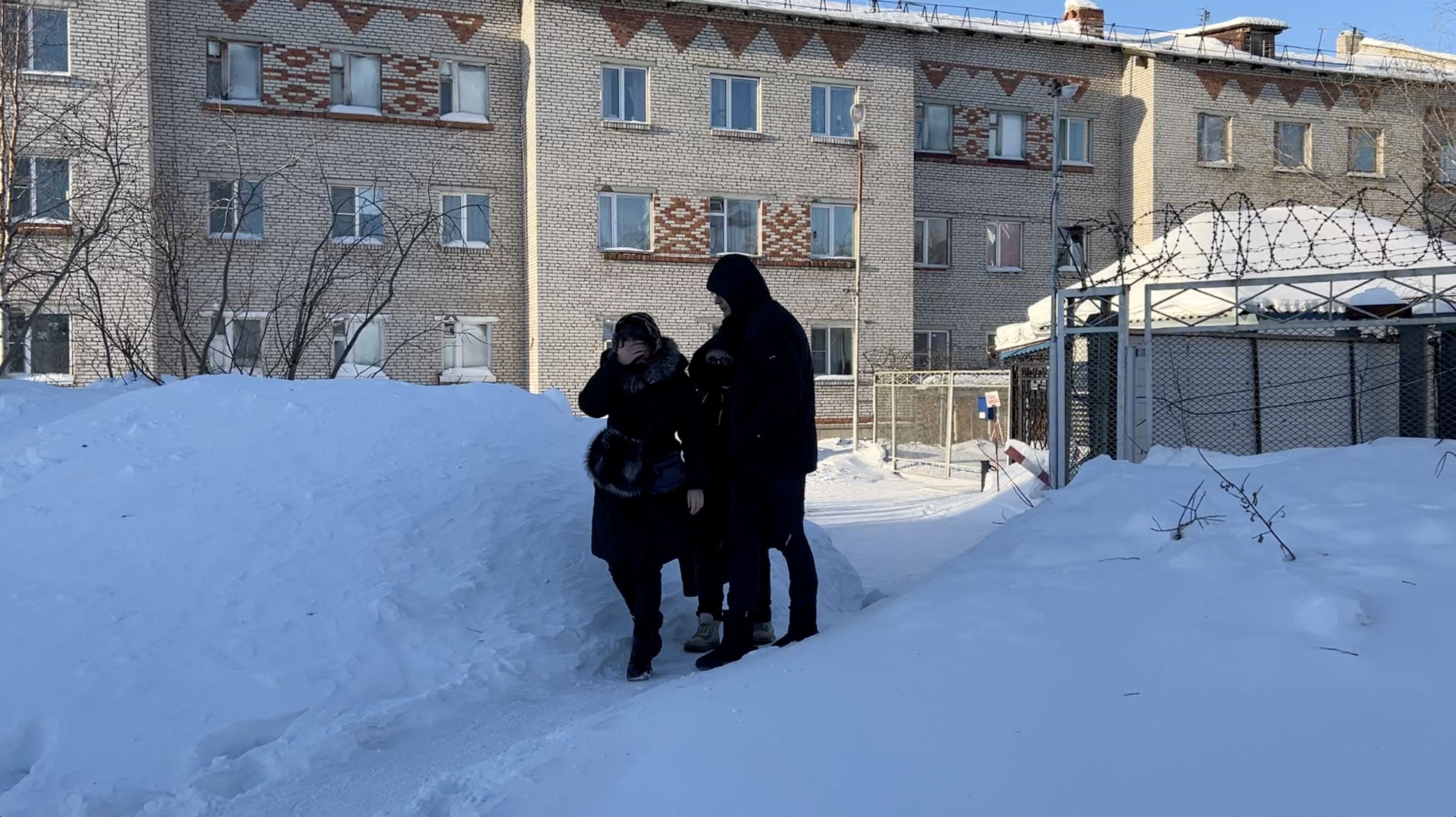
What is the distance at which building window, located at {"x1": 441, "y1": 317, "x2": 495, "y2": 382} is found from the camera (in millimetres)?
20484

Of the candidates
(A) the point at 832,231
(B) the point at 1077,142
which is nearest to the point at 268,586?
(A) the point at 832,231

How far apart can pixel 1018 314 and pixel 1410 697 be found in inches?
855

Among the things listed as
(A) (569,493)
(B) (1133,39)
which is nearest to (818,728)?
(A) (569,493)

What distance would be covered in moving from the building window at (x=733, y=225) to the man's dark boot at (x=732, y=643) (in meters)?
16.8

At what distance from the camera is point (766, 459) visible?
4.59 metres

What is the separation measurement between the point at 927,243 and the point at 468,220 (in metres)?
9.56

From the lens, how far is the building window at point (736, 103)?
69.3ft

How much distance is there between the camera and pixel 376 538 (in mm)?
5348

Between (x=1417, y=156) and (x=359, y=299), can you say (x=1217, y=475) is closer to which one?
(x=359, y=299)

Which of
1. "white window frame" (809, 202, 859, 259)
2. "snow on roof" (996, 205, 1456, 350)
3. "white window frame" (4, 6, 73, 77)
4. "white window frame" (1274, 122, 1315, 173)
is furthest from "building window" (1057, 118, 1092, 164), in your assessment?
"white window frame" (4, 6, 73, 77)

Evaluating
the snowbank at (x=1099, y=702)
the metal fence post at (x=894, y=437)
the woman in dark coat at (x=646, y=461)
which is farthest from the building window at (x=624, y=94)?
the snowbank at (x=1099, y=702)

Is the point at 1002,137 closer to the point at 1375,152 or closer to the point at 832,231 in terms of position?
the point at 832,231

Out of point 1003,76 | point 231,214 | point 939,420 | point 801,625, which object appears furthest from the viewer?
point 1003,76

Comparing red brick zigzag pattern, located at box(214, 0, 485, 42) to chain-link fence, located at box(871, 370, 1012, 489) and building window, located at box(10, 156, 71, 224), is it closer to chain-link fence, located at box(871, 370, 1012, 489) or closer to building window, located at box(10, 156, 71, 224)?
building window, located at box(10, 156, 71, 224)
